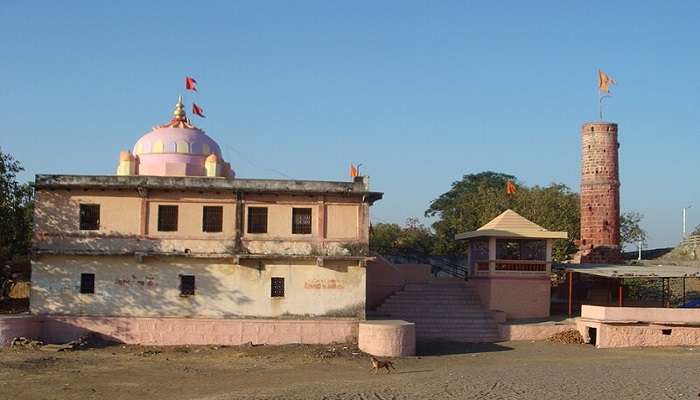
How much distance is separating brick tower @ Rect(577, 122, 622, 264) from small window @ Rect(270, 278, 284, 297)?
66.7 ft

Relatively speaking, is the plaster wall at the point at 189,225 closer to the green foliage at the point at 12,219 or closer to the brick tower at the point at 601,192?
the green foliage at the point at 12,219

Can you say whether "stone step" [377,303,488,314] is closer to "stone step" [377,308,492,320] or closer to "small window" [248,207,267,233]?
"stone step" [377,308,492,320]

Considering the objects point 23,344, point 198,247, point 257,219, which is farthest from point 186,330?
point 23,344

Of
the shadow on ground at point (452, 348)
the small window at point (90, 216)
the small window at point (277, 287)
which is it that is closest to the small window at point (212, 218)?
the small window at point (277, 287)

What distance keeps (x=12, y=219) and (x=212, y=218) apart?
27.8ft

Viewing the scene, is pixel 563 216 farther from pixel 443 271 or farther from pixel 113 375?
pixel 113 375

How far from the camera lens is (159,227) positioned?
25719 mm

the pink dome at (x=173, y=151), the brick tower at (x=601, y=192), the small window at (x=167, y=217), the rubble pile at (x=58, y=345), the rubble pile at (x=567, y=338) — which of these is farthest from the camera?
the brick tower at (x=601, y=192)

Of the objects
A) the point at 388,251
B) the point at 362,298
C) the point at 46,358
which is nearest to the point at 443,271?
the point at 388,251

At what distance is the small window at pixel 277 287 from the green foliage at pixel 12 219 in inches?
386

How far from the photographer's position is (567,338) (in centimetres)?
2775

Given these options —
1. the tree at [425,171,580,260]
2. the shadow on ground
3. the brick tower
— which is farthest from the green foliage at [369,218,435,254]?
the shadow on ground

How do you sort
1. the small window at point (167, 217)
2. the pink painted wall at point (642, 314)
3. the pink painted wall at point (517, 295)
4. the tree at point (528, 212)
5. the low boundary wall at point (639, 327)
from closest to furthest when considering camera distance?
the small window at point (167, 217), the low boundary wall at point (639, 327), the pink painted wall at point (642, 314), the pink painted wall at point (517, 295), the tree at point (528, 212)

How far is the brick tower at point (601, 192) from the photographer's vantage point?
4000 centimetres
